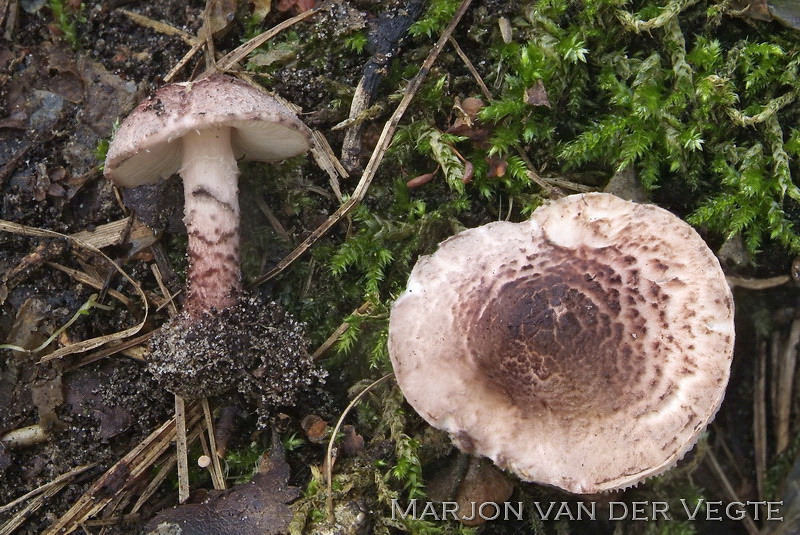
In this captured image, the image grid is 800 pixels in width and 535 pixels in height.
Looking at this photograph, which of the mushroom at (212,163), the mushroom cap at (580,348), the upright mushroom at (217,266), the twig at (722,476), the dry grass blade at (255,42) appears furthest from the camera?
the twig at (722,476)

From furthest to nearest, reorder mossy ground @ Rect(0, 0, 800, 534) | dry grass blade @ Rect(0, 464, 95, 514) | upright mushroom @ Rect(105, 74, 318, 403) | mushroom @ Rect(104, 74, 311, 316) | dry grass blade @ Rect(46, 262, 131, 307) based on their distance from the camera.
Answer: dry grass blade @ Rect(46, 262, 131, 307)
mossy ground @ Rect(0, 0, 800, 534)
dry grass blade @ Rect(0, 464, 95, 514)
upright mushroom @ Rect(105, 74, 318, 403)
mushroom @ Rect(104, 74, 311, 316)

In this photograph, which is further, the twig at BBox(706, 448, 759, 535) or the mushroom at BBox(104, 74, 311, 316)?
the twig at BBox(706, 448, 759, 535)

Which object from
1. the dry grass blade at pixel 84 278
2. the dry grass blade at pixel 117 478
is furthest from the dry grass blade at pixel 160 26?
the dry grass blade at pixel 117 478

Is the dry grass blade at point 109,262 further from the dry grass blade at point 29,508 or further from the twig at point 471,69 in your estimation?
the twig at point 471,69

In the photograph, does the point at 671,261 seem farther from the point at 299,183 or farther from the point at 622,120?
the point at 299,183

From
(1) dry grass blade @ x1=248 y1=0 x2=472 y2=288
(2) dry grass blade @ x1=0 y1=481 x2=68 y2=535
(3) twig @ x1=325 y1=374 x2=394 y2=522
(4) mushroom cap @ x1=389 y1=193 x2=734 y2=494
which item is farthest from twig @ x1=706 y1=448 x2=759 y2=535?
(2) dry grass blade @ x1=0 y1=481 x2=68 y2=535

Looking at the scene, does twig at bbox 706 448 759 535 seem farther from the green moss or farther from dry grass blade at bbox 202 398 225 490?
the green moss

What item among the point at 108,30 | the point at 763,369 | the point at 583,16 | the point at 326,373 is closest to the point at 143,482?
the point at 326,373
